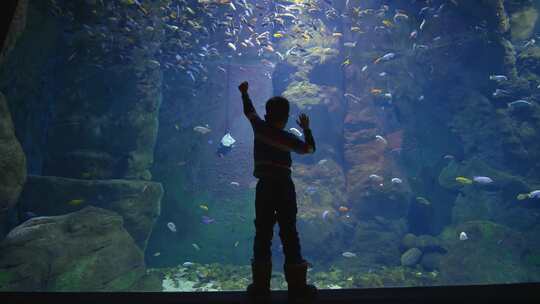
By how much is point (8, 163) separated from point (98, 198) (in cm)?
422

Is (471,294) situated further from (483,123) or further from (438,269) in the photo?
(483,123)

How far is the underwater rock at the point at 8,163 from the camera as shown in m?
6.73

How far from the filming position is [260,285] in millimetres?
2154

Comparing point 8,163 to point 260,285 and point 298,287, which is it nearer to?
point 260,285

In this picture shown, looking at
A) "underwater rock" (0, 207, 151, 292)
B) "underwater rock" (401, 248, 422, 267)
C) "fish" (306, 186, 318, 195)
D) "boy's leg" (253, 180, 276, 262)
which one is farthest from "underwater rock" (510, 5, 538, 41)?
"underwater rock" (0, 207, 151, 292)

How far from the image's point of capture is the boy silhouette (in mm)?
2229

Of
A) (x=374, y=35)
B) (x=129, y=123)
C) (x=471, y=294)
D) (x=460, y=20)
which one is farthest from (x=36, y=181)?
Result: (x=460, y=20)

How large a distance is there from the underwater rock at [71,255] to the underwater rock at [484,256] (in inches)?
460

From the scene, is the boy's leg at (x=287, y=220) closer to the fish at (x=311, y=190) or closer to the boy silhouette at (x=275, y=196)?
the boy silhouette at (x=275, y=196)

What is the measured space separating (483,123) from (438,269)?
8.32 meters

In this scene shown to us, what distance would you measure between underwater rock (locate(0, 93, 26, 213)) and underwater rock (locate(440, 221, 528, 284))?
14207 millimetres

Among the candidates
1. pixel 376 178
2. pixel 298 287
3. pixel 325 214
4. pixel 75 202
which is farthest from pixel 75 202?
pixel 376 178

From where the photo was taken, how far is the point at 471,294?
2162 mm

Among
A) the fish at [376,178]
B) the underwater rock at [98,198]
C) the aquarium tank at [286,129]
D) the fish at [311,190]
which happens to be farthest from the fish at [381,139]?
the underwater rock at [98,198]
